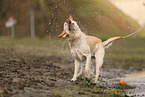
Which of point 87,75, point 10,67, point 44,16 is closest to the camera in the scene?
point 87,75

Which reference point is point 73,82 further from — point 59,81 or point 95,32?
point 95,32

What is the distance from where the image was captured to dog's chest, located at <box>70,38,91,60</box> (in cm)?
664

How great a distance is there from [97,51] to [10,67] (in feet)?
9.19

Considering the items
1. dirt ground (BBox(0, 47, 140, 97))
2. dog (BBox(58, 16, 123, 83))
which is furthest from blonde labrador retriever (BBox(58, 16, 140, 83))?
dirt ground (BBox(0, 47, 140, 97))

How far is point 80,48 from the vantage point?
6660mm

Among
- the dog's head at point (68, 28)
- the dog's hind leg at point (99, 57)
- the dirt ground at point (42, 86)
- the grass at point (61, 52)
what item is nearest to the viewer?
the dirt ground at point (42, 86)

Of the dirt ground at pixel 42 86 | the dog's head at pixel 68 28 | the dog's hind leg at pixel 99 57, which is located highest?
the dog's head at pixel 68 28

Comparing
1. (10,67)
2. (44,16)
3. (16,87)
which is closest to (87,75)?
(16,87)

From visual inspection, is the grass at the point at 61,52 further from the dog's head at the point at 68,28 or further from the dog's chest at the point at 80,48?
the dog's head at the point at 68,28

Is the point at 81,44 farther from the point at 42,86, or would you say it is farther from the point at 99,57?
the point at 42,86

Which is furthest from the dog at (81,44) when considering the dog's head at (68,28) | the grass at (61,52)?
the grass at (61,52)

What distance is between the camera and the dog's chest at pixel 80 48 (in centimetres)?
664

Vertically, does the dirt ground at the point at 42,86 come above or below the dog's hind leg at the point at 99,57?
below

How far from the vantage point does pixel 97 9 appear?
8727 mm
